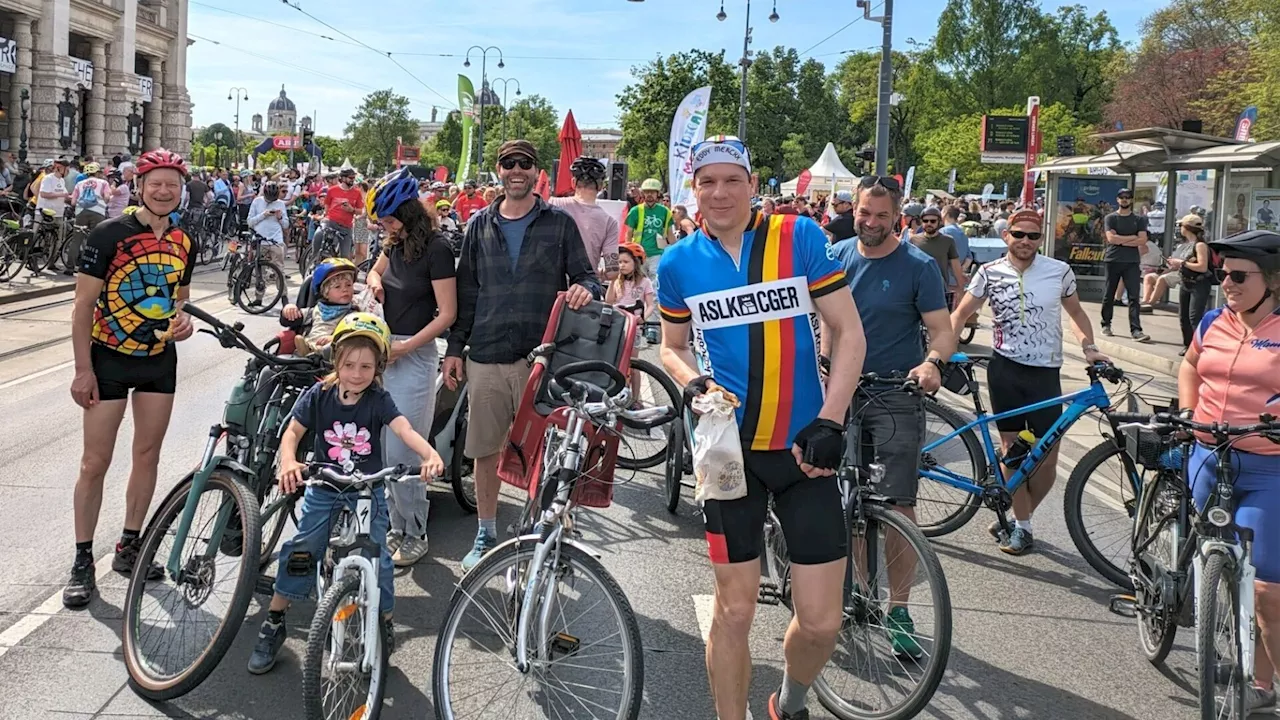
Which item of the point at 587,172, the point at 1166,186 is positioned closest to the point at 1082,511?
the point at 587,172

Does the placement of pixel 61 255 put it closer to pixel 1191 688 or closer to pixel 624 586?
pixel 624 586

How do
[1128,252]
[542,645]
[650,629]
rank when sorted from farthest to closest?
[1128,252]
[650,629]
[542,645]

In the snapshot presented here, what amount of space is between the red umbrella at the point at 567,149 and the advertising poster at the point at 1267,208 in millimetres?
9906

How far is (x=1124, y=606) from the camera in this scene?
16.8 ft

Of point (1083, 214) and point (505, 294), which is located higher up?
point (1083, 214)

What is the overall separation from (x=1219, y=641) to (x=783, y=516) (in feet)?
5.36

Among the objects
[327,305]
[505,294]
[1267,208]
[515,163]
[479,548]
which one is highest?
[1267,208]

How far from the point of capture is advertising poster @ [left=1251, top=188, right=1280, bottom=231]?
16156mm

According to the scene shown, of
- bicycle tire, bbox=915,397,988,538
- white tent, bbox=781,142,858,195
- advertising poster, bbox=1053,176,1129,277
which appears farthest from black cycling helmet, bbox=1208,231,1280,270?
white tent, bbox=781,142,858,195

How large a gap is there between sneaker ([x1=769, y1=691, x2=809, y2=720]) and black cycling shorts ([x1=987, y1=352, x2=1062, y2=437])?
2857 millimetres

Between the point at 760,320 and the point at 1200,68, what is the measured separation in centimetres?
6034

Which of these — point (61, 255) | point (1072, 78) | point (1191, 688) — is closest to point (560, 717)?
point (1191, 688)

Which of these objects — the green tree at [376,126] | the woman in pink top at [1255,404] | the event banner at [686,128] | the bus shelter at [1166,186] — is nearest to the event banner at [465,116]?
the event banner at [686,128]

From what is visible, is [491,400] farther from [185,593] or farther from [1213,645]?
[1213,645]
